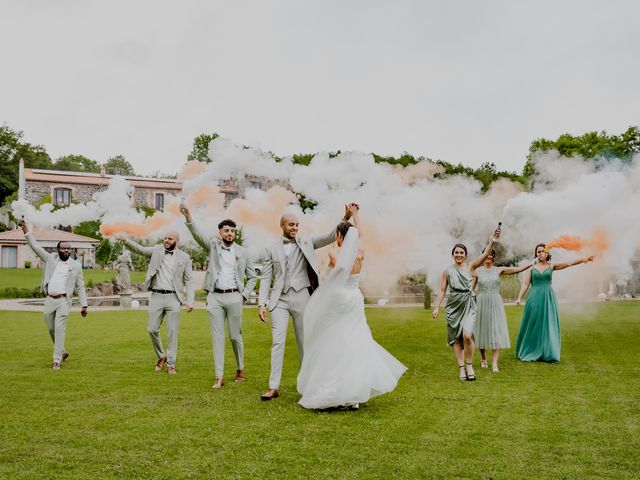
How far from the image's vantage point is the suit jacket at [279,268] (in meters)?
9.24

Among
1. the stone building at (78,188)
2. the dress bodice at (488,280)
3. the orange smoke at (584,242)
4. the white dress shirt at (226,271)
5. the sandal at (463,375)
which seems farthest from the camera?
the stone building at (78,188)

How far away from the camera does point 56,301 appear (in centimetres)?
1230

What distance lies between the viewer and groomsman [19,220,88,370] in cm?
1213

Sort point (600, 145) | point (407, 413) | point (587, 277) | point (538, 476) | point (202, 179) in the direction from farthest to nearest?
point (600, 145), point (587, 277), point (202, 179), point (407, 413), point (538, 476)

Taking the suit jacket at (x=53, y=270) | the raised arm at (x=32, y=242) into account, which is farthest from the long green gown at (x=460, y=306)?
the raised arm at (x=32, y=242)

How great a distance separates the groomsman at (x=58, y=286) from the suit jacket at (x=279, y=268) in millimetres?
4532

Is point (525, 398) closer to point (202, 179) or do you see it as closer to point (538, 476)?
point (538, 476)

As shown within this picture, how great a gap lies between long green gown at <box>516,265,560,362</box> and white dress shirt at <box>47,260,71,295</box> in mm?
9098

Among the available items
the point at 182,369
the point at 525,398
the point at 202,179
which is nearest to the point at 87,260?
the point at 202,179

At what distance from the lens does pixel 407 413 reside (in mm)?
7949

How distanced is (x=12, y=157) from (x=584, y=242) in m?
76.2

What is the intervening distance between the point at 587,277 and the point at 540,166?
65.3 feet

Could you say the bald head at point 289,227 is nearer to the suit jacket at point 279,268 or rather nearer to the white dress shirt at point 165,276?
the suit jacket at point 279,268

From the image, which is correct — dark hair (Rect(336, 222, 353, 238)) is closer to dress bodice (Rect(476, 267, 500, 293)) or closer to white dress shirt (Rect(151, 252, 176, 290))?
white dress shirt (Rect(151, 252, 176, 290))
